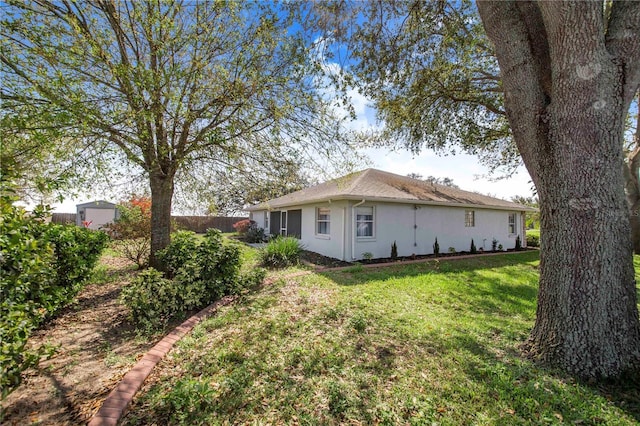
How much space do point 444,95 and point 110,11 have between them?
27.3 ft

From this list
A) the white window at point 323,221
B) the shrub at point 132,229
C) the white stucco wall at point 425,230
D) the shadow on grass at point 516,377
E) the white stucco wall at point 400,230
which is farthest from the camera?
the white window at point 323,221

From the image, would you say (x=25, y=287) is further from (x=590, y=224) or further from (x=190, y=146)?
(x=590, y=224)

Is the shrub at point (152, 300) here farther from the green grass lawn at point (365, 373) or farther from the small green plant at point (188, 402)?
the small green plant at point (188, 402)

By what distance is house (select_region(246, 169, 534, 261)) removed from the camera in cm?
1034

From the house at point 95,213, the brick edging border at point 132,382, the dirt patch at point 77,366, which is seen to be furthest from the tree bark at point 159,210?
the house at point 95,213

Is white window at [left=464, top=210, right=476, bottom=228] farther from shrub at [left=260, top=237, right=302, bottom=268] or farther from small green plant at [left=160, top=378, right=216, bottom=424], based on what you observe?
small green plant at [left=160, top=378, right=216, bottom=424]

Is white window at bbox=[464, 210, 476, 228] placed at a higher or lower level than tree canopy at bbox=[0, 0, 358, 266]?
lower

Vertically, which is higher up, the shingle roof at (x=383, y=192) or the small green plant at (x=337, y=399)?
the shingle roof at (x=383, y=192)

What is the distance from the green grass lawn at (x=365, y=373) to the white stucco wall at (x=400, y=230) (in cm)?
504

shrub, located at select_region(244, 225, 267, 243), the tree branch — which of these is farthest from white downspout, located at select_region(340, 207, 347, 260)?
Result: shrub, located at select_region(244, 225, 267, 243)

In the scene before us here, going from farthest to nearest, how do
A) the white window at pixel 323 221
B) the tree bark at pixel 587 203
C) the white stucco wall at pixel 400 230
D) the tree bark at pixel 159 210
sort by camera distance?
the white window at pixel 323 221 → the white stucco wall at pixel 400 230 → the tree bark at pixel 159 210 → the tree bark at pixel 587 203

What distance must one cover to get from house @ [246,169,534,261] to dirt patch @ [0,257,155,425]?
5.78 meters

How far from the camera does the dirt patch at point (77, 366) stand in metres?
2.43

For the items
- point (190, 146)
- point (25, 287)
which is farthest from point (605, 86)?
point (190, 146)
